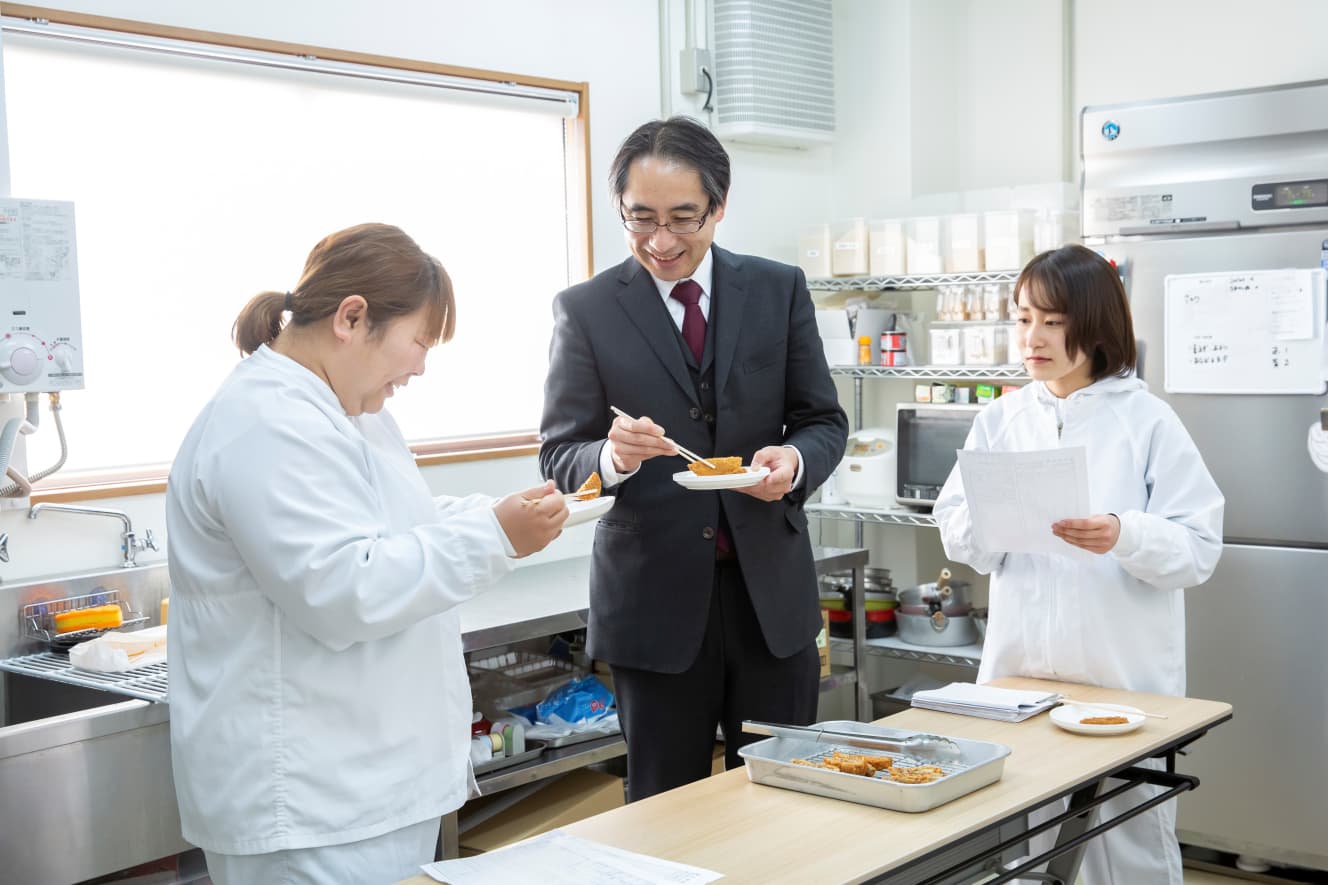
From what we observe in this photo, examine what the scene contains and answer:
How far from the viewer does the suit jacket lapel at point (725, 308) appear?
2.26 m

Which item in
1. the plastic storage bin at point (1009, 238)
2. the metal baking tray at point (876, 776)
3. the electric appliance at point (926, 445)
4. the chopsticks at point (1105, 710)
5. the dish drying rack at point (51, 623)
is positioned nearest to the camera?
the metal baking tray at point (876, 776)

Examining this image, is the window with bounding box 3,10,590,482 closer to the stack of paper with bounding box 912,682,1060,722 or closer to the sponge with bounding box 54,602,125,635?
the sponge with bounding box 54,602,125,635

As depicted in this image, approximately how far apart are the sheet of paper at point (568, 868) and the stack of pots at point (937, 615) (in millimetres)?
2718

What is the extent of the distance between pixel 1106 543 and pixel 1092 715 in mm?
337

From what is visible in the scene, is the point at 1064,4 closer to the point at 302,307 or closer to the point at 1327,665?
the point at 1327,665

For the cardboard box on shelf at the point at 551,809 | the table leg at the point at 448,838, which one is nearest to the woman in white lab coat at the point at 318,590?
the table leg at the point at 448,838

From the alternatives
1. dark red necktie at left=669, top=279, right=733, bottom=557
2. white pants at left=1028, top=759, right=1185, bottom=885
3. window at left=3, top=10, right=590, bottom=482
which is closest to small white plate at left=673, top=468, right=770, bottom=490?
dark red necktie at left=669, top=279, right=733, bottom=557

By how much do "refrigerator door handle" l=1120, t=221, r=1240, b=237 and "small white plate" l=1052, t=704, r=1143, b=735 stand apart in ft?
5.93

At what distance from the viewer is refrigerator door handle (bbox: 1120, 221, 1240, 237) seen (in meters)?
3.53

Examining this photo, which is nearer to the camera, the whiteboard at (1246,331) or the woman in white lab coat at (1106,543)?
the woman in white lab coat at (1106,543)

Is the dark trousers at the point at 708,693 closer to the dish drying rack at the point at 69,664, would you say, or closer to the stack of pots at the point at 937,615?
the dish drying rack at the point at 69,664

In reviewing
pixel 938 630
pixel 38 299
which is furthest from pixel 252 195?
pixel 938 630

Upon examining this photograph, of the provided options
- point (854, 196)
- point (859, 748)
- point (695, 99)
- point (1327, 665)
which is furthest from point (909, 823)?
point (854, 196)

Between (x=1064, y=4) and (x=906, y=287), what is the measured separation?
119 centimetres
